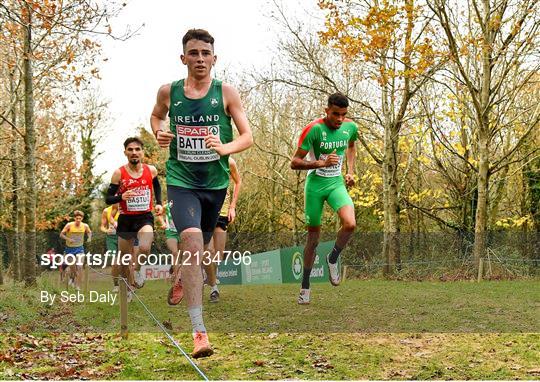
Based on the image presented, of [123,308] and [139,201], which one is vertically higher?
[139,201]

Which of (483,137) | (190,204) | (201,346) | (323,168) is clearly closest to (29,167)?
(323,168)

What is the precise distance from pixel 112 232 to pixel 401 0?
11109 mm

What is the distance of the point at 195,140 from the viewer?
18.4 feet

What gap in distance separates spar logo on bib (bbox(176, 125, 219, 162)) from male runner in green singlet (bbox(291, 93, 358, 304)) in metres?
3.01

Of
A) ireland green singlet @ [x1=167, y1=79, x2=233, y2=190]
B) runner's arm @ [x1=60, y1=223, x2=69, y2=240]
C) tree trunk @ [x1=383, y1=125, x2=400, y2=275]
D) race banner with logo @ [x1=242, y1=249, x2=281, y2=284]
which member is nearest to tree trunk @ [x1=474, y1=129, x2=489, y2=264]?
tree trunk @ [x1=383, y1=125, x2=400, y2=275]

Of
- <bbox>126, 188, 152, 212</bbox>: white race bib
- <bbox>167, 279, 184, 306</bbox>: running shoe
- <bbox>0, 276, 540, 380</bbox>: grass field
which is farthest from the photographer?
<bbox>126, 188, 152, 212</bbox>: white race bib

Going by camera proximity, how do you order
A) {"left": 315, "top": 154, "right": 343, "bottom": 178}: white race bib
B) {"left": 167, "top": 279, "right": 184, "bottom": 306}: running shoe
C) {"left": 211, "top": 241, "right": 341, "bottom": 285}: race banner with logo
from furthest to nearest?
{"left": 211, "top": 241, "right": 341, "bottom": 285}: race banner with logo
{"left": 315, "top": 154, "right": 343, "bottom": 178}: white race bib
{"left": 167, "top": 279, "right": 184, "bottom": 306}: running shoe

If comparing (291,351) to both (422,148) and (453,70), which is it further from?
(422,148)

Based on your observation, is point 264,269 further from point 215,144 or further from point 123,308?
point 215,144

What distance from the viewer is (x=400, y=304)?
970 centimetres

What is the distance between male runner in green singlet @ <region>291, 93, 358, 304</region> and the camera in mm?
8578

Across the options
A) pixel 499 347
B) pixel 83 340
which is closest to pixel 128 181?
pixel 83 340

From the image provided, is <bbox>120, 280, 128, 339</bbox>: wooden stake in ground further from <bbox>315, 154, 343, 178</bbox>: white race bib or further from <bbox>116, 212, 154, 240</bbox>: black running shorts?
<bbox>116, 212, 154, 240</bbox>: black running shorts

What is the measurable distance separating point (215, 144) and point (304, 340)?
8.82ft
